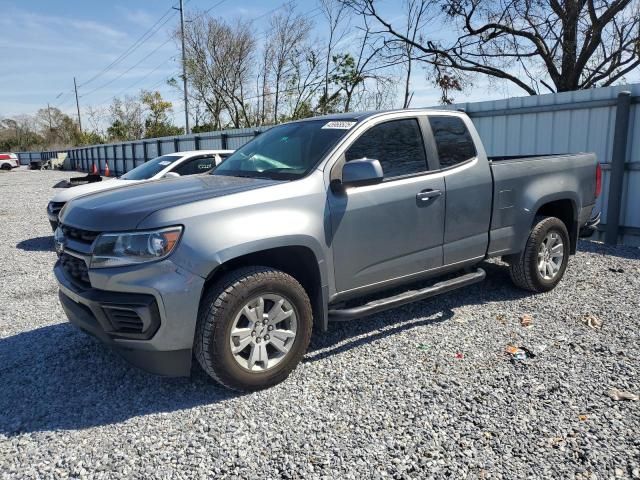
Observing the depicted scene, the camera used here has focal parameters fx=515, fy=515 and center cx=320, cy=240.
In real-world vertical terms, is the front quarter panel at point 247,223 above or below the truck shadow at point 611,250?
above

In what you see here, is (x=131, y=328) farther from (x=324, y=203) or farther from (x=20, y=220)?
(x=20, y=220)

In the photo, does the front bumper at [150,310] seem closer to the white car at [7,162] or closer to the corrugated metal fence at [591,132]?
the corrugated metal fence at [591,132]

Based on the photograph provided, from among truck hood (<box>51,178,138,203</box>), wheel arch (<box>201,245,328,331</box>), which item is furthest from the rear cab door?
truck hood (<box>51,178,138,203</box>)

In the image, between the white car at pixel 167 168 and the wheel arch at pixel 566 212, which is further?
the white car at pixel 167 168

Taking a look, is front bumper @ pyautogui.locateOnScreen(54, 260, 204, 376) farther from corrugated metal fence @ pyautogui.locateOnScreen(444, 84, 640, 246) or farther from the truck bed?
corrugated metal fence @ pyautogui.locateOnScreen(444, 84, 640, 246)

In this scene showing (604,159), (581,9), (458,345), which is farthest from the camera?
(581,9)

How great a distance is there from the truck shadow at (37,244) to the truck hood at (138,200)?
5.57 m

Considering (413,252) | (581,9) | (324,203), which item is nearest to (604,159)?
(413,252)

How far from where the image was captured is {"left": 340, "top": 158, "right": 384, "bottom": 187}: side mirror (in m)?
3.53

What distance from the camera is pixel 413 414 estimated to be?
312 centimetres

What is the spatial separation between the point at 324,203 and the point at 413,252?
95 cm

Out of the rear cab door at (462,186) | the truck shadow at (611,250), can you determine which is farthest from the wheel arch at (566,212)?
the truck shadow at (611,250)

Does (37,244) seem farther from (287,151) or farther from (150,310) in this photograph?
(150,310)

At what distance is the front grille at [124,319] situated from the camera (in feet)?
10.0
